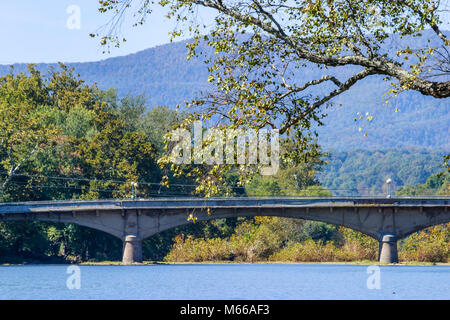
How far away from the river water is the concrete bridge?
1347cm

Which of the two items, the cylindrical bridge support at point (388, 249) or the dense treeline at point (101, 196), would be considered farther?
the dense treeline at point (101, 196)

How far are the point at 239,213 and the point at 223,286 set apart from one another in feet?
93.3

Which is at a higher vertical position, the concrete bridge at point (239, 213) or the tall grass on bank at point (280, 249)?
the concrete bridge at point (239, 213)

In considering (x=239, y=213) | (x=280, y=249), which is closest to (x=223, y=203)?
(x=239, y=213)

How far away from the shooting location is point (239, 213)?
75312mm

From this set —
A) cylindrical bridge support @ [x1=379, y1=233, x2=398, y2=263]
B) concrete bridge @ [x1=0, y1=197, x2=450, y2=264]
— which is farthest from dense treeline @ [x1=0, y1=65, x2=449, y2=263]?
cylindrical bridge support @ [x1=379, y1=233, x2=398, y2=263]

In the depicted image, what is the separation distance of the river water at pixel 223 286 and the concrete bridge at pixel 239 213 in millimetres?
13470

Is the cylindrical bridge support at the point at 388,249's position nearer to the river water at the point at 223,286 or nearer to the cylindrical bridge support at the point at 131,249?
the river water at the point at 223,286

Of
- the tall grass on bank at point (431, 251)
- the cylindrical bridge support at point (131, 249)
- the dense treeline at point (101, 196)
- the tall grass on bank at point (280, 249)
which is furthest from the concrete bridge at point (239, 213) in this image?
the tall grass on bank at point (280, 249)

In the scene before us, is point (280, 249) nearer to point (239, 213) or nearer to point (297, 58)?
point (239, 213)

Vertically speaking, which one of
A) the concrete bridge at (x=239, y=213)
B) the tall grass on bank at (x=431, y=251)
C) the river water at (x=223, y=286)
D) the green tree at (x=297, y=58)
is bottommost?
the tall grass on bank at (x=431, y=251)

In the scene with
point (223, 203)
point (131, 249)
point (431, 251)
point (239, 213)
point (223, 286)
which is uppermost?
point (223, 203)

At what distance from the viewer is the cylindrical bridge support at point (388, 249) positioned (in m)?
74.9
